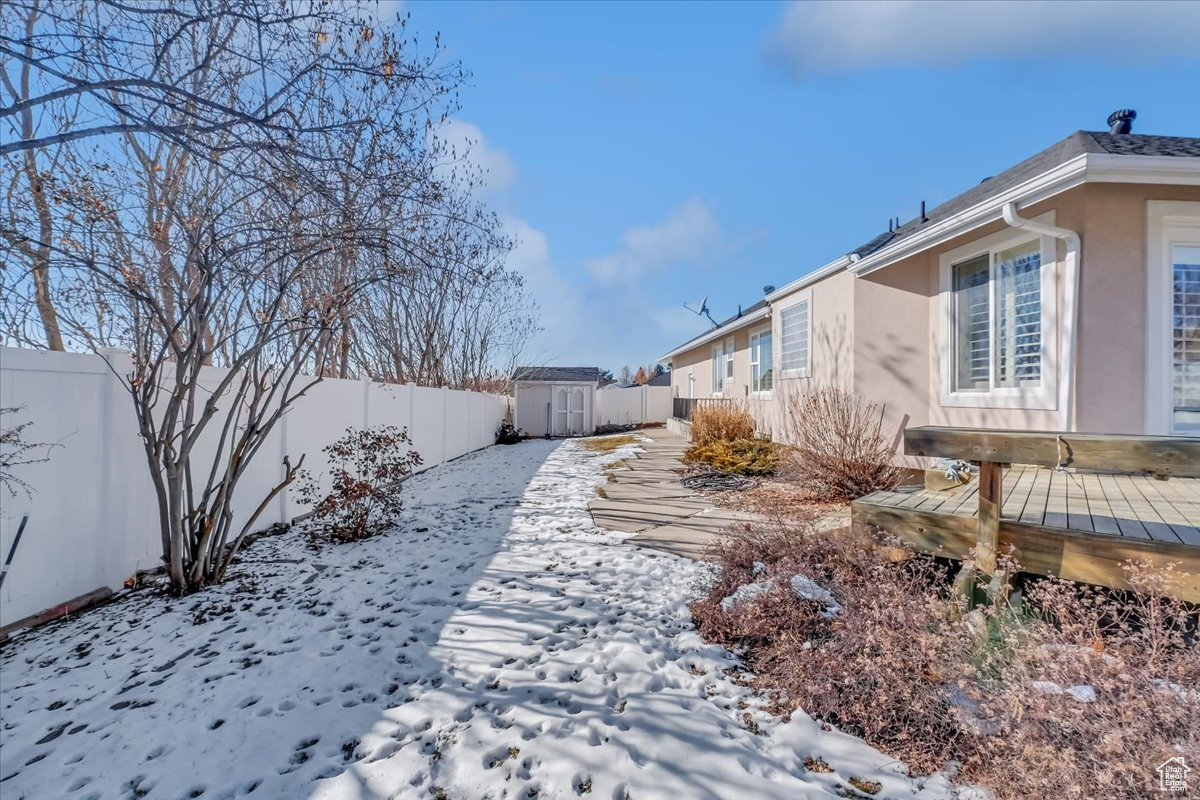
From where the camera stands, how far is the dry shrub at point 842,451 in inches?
229

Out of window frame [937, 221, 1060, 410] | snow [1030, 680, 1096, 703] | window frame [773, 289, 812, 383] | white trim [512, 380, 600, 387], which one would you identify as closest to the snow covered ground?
snow [1030, 680, 1096, 703]

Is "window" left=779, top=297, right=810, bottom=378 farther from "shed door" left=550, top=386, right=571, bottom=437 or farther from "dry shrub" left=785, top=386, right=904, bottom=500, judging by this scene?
"shed door" left=550, top=386, right=571, bottom=437

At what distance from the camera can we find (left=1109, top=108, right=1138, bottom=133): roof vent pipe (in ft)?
21.3

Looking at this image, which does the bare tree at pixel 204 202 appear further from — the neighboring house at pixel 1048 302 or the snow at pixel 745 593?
the neighboring house at pixel 1048 302

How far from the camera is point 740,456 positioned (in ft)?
27.2

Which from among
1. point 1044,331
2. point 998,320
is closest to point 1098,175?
point 1044,331

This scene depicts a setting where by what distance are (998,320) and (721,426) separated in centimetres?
478

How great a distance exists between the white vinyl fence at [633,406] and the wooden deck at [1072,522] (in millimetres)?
18762

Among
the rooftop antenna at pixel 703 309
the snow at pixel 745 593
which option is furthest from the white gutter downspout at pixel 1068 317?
the rooftop antenna at pixel 703 309

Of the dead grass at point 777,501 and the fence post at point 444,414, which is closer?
the dead grass at point 777,501

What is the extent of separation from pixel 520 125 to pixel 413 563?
5605mm

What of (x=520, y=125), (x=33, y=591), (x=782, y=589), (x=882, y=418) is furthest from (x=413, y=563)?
(x=882, y=418)

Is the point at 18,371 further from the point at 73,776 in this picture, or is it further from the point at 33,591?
the point at 73,776

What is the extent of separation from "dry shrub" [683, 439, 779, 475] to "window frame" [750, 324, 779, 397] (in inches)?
66.6
